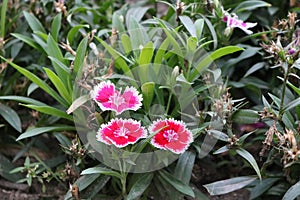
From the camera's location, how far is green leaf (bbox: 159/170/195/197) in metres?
1.76

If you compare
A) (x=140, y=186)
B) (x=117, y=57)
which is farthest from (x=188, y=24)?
(x=140, y=186)

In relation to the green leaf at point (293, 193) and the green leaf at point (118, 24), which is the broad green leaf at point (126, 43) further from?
the green leaf at point (293, 193)

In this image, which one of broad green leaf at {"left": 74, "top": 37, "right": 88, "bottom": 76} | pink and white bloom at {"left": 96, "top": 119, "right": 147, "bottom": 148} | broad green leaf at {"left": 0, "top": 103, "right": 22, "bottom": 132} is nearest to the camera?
pink and white bloom at {"left": 96, "top": 119, "right": 147, "bottom": 148}

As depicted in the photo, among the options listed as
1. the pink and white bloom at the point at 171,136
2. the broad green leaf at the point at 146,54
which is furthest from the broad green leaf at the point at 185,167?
the broad green leaf at the point at 146,54

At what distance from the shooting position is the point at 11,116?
7.03 feet

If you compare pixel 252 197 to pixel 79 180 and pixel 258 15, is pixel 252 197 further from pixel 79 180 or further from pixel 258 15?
pixel 258 15

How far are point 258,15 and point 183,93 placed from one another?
817mm

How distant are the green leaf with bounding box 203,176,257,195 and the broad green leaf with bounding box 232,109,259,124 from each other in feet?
0.66

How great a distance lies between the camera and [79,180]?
5.96 ft

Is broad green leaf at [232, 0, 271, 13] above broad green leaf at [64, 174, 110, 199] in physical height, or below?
above

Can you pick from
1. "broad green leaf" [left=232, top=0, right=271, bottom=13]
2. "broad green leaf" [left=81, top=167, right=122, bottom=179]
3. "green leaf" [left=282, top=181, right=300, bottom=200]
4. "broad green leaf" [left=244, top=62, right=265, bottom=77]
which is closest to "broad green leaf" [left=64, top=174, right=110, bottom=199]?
"broad green leaf" [left=81, top=167, right=122, bottom=179]

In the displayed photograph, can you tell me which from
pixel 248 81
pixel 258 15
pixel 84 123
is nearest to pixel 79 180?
pixel 84 123

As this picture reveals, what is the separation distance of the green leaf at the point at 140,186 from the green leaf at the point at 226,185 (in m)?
0.20

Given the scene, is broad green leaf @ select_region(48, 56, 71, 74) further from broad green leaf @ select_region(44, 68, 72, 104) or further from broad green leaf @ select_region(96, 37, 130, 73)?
broad green leaf @ select_region(96, 37, 130, 73)
